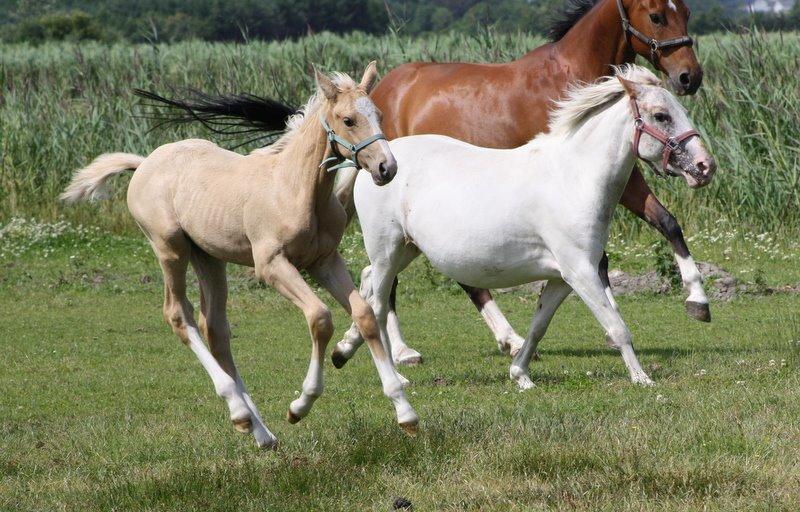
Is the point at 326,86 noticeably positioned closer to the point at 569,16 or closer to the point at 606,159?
the point at 606,159

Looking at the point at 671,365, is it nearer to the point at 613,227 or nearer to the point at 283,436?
the point at 283,436

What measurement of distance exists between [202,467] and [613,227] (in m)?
9.13

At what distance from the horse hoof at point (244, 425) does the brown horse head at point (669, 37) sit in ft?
14.2

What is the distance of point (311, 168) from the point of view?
6.24m

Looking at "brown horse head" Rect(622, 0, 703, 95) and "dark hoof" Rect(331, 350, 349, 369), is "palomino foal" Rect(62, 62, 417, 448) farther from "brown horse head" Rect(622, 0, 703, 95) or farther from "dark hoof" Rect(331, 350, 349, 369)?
"brown horse head" Rect(622, 0, 703, 95)

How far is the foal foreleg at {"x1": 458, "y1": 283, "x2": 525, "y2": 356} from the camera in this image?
9.06m

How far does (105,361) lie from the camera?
376 inches

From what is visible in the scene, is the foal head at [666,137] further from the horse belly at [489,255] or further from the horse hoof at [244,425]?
the horse hoof at [244,425]

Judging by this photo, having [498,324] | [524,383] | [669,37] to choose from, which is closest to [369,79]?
[524,383]

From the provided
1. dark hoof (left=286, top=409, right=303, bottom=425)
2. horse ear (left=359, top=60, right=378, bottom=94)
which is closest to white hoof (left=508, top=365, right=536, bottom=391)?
dark hoof (left=286, top=409, right=303, bottom=425)

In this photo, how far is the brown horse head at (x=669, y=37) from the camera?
29.1ft

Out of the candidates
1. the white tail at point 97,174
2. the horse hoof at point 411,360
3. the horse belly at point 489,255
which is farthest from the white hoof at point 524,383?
the white tail at point 97,174

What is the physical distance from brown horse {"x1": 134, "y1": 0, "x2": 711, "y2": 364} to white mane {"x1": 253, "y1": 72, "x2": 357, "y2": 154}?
1463 mm

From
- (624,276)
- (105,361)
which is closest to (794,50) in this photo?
(624,276)
